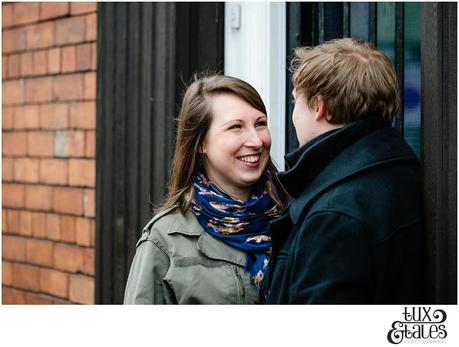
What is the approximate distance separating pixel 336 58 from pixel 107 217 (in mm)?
2123

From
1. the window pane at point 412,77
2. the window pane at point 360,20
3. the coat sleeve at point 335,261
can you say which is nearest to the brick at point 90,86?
the window pane at point 360,20

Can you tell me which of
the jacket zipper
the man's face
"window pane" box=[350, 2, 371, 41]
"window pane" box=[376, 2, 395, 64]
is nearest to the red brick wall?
"window pane" box=[350, 2, 371, 41]

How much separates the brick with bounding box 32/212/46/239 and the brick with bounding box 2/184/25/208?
0.53 ft

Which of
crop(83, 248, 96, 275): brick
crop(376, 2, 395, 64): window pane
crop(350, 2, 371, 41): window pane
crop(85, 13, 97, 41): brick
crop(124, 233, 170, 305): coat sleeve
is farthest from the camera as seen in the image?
crop(83, 248, 96, 275): brick

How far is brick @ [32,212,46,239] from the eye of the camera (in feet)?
14.6

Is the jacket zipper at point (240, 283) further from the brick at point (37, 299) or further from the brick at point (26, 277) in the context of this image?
the brick at point (26, 277)

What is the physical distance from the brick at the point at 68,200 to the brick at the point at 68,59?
25.0 inches

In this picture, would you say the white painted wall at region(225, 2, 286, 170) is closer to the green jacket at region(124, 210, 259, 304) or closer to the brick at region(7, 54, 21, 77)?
the green jacket at region(124, 210, 259, 304)

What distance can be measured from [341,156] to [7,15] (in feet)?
10.5

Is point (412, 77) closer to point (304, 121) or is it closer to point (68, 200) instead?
point (304, 121)

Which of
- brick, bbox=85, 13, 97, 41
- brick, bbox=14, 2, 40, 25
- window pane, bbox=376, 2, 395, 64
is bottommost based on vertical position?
window pane, bbox=376, 2, 395, 64

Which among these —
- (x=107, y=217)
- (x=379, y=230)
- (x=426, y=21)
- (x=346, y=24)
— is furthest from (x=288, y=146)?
(x=379, y=230)

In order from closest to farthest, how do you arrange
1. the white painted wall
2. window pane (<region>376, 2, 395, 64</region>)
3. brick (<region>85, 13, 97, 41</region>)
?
1. window pane (<region>376, 2, 395, 64</region>)
2. the white painted wall
3. brick (<region>85, 13, 97, 41</region>)

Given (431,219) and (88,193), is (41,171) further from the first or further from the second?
(431,219)
